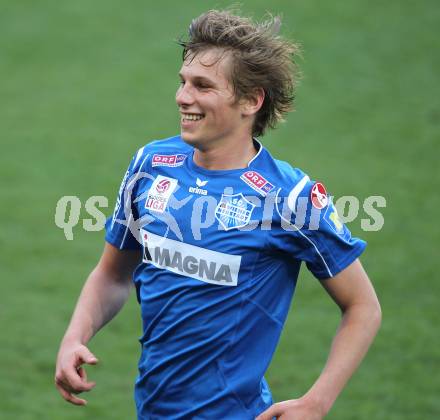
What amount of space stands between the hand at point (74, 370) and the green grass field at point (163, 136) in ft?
10.1

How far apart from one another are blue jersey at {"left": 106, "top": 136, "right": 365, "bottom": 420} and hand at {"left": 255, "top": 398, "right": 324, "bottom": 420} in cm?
22

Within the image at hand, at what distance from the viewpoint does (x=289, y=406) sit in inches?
119

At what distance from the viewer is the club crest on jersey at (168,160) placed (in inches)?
135

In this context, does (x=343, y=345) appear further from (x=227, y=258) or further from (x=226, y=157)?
(x=226, y=157)

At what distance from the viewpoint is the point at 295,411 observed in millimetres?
3012

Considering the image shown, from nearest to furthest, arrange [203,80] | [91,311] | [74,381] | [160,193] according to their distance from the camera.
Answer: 1. [74,381]
2. [203,80]
3. [160,193]
4. [91,311]

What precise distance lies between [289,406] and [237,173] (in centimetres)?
81

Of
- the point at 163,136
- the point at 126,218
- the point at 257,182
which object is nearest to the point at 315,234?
the point at 257,182

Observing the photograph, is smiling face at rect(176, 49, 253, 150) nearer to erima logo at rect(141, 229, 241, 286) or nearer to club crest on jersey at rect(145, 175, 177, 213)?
club crest on jersey at rect(145, 175, 177, 213)

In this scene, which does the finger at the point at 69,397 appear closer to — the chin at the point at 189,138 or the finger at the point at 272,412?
the finger at the point at 272,412

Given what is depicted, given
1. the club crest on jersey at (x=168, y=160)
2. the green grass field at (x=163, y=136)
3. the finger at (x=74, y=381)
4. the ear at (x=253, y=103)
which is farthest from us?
the green grass field at (x=163, y=136)

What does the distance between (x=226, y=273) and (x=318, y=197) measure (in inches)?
15.8

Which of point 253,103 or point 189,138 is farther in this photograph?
point 253,103

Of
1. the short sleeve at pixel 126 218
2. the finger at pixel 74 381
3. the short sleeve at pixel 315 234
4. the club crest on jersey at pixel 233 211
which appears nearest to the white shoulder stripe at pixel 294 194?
the short sleeve at pixel 315 234
